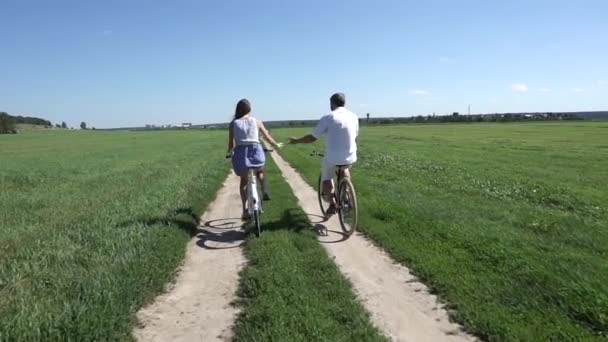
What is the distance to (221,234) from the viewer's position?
Result: 8.48 m

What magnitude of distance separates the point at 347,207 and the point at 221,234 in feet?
7.84

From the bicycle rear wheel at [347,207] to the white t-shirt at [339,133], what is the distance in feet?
1.44

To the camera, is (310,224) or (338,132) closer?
(338,132)

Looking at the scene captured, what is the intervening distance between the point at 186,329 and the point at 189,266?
2.07m

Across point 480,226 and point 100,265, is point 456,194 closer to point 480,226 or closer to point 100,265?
point 480,226

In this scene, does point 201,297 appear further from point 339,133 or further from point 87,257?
point 339,133

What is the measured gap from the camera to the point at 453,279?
5551 mm

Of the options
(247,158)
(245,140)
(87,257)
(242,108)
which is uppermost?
(242,108)

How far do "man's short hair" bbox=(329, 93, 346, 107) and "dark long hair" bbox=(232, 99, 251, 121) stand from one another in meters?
1.56

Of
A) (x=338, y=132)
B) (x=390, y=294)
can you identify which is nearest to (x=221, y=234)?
(x=338, y=132)

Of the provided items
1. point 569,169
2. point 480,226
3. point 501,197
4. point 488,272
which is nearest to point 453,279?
point 488,272

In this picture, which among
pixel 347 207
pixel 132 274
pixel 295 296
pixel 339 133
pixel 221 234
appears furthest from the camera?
pixel 221 234

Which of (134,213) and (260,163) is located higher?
(260,163)

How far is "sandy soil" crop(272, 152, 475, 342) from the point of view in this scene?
174 inches
